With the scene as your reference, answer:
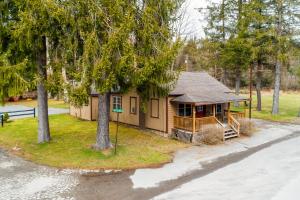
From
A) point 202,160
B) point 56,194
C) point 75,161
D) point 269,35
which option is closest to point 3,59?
point 75,161


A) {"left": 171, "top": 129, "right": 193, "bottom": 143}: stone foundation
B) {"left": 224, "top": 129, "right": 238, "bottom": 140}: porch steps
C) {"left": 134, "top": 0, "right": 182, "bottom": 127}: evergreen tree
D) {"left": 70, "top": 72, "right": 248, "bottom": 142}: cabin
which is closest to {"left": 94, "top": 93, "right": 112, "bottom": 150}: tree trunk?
{"left": 134, "top": 0, "right": 182, "bottom": 127}: evergreen tree

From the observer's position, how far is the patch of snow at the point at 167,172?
10460mm

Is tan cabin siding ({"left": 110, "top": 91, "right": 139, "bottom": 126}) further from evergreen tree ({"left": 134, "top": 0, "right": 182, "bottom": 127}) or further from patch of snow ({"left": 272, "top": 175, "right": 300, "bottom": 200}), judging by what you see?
patch of snow ({"left": 272, "top": 175, "right": 300, "bottom": 200})

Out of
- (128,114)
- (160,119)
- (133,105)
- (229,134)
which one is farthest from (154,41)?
(128,114)

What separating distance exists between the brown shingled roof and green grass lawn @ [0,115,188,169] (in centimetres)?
281

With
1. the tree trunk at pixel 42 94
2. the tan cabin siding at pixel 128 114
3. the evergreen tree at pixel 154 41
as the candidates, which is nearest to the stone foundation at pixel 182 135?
the tan cabin siding at pixel 128 114

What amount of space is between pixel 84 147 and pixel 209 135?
23.1 ft

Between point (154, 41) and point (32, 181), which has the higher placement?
point (154, 41)

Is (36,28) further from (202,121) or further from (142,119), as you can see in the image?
(202,121)

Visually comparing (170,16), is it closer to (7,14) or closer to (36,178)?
(7,14)

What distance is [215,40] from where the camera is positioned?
32312 millimetres

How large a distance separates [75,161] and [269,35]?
A: 73.8ft

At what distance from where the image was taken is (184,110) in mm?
18609

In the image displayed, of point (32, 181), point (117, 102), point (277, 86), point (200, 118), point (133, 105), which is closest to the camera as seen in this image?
point (32, 181)
